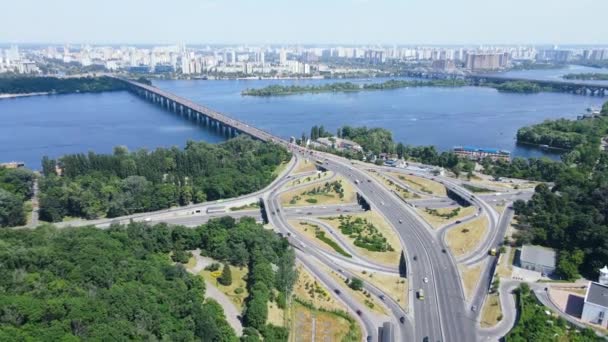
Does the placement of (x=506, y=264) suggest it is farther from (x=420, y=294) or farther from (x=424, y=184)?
(x=424, y=184)

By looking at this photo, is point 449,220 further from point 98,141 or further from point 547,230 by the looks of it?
point 98,141

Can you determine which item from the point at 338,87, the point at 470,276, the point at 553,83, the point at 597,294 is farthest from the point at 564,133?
A: the point at 338,87

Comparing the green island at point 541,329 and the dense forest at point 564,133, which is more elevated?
the dense forest at point 564,133

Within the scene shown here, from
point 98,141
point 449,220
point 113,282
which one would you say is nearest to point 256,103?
point 98,141

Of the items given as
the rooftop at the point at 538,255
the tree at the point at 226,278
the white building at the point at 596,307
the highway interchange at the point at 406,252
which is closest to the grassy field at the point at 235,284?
the tree at the point at 226,278

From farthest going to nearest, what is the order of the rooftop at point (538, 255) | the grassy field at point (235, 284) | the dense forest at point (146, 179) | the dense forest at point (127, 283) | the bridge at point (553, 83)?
1. the bridge at point (553, 83)
2. the dense forest at point (146, 179)
3. the rooftop at point (538, 255)
4. the grassy field at point (235, 284)
5. the dense forest at point (127, 283)

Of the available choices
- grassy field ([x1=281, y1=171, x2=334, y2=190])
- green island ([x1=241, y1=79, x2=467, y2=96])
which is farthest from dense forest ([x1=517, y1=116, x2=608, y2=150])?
green island ([x1=241, y1=79, x2=467, y2=96])

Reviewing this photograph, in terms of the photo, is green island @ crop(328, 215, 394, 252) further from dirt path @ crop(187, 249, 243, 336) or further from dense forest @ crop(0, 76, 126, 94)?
dense forest @ crop(0, 76, 126, 94)

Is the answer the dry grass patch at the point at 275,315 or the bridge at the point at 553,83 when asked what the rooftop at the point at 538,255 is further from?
the bridge at the point at 553,83
